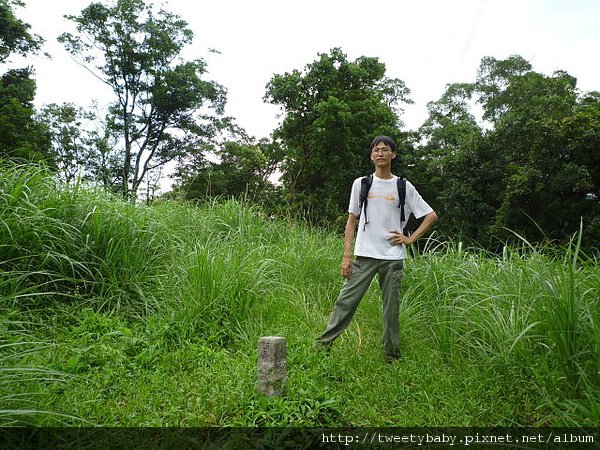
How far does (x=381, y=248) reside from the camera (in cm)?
327

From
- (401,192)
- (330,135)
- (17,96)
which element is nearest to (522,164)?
(330,135)

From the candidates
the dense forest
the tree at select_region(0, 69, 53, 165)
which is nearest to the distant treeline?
the tree at select_region(0, 69, 53, 165)

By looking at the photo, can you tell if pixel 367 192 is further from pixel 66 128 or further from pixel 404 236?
pixel 66 128

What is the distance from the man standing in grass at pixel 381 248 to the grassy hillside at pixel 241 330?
0.33m

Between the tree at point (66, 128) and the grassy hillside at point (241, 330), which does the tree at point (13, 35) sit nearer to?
the tree at point (66, 128)

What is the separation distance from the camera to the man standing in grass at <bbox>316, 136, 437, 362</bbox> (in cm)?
327

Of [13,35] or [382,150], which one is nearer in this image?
[382,150]

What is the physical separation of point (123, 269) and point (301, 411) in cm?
259

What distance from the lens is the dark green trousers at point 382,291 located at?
326 cm

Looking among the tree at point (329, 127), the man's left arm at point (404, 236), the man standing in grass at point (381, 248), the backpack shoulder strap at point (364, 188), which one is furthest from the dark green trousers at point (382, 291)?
the tree at point (329, 127)

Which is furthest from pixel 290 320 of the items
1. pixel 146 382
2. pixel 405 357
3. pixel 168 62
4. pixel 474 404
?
pixel 168 62

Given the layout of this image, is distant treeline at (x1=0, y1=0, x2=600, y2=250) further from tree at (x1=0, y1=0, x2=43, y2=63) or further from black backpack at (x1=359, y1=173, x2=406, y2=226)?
black backpack at (x1=359, y1=173, x2=406, y2=226)

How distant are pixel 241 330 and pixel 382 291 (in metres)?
1.37

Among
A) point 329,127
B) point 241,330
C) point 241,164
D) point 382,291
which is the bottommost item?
point 241,330
